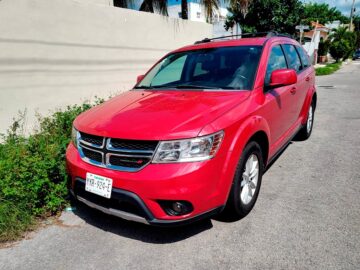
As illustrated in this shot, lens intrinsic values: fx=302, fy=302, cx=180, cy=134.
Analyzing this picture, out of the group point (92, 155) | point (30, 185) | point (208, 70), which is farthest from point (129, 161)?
point (208, 70)

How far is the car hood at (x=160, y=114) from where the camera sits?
2422 mm

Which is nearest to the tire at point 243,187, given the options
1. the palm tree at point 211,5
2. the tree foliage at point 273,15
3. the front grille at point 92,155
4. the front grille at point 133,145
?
the front grille at point 133,145

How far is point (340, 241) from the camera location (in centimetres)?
263

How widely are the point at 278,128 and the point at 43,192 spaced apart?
2.84 metres

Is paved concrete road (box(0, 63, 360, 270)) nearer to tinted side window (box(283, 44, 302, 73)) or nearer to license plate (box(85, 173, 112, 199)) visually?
license plate (box(85, 173, 112, 199))

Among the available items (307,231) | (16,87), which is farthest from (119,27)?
(307,231)

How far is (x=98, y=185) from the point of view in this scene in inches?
101

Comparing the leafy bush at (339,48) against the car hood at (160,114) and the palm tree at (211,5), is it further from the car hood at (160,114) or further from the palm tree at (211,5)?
the car hood at (160,114)

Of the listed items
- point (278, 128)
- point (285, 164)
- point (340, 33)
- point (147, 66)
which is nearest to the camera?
point (278, 128)

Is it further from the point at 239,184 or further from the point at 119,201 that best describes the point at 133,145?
the point at 239,184

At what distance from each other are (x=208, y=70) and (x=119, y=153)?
66.1 inches

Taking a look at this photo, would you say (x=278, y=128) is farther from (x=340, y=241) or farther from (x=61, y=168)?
(x=61, y=168)

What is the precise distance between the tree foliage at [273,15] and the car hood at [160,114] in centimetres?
1217

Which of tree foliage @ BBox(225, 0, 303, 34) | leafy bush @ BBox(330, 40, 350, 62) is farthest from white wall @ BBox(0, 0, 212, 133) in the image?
leafy bush @ BBox(330, 40, 350, 62)
